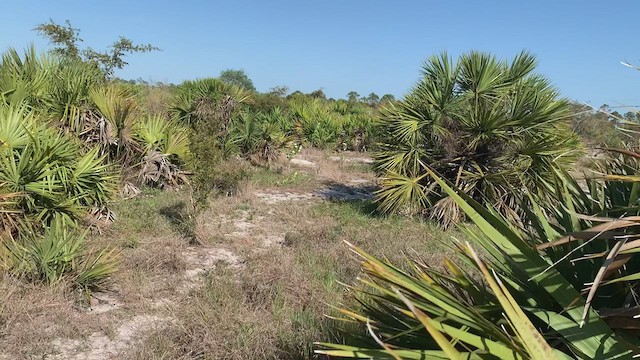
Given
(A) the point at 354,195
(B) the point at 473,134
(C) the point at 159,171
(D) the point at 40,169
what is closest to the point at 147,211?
(C) the point at 159,171

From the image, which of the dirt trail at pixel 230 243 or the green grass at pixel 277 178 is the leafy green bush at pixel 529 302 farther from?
the green grass at pixel 277 178

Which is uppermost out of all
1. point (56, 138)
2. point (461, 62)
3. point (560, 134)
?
point (461, 62)

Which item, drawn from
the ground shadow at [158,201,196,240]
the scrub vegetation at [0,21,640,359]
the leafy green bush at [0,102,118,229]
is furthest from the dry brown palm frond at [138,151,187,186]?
the leafy green bush at [0,102,118,229]

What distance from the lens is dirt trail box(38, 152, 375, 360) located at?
3.90m

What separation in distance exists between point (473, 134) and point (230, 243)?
185 inches

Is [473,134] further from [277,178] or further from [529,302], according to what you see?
[529,302]

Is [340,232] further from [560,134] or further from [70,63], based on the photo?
[70,63]

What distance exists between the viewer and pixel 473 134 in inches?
324

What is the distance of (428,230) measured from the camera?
26.1 feet

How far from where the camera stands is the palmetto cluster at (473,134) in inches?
310

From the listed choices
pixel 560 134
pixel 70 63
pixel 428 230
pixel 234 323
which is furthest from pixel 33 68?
pixel 560 134

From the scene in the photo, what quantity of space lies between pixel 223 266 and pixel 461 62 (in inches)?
228

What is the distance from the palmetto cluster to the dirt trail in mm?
2430

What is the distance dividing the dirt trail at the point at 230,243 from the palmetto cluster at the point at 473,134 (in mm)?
2430
